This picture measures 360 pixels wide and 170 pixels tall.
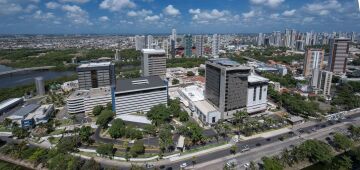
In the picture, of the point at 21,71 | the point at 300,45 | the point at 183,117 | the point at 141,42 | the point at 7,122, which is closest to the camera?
the point at 7,122

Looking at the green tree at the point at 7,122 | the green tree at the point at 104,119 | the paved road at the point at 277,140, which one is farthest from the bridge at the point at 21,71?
the paved road at the point at 277,140

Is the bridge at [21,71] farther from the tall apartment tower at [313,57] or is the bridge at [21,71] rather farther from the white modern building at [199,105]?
the tall apartment tower at [313,57]

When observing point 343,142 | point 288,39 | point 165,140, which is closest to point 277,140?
point 343,142

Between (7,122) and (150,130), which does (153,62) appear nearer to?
(150,130)

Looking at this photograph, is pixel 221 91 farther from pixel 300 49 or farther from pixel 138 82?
pixel 300 49

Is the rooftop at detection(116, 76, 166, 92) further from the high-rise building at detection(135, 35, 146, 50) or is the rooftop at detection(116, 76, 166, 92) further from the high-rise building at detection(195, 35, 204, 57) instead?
the high-rise building at detection(135, 35, 146, 50)
